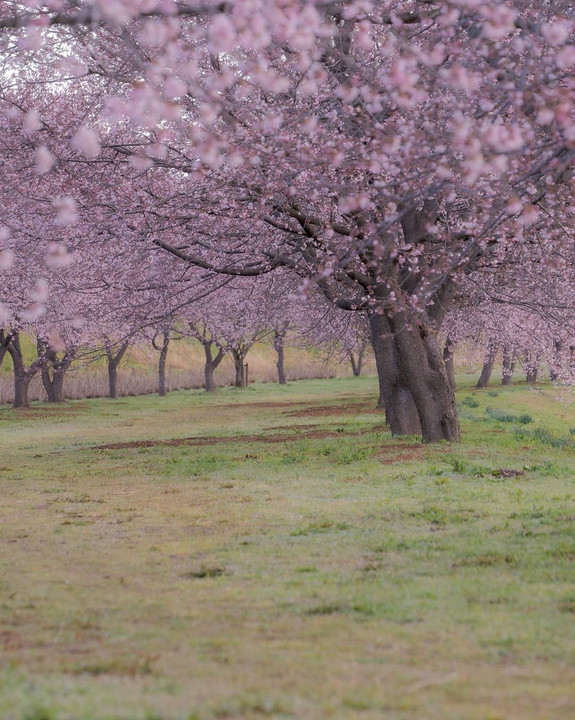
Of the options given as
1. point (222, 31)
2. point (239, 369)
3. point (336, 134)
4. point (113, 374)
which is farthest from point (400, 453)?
point (239, 369)

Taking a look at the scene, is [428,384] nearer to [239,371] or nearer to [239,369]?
[239,369]

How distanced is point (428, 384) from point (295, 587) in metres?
12.4

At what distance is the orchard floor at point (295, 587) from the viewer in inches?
174

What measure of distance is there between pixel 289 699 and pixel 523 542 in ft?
18.1

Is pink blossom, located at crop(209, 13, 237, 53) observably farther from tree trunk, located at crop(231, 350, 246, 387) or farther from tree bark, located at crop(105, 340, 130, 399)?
tree trunk, located at crop(231, 350, 246, 387)

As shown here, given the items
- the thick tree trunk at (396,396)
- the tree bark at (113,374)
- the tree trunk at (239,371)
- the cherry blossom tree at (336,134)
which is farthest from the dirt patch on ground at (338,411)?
the tree trunk at (239,371)

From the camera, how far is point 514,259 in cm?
1908

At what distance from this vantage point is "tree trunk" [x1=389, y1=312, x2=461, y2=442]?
19297 millimetres

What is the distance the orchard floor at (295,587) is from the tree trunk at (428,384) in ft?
2.64

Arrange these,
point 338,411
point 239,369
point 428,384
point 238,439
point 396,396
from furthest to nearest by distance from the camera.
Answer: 1. point 239,369
2. point 338,411
3. point 238,439
4. point 396,396
5. point 428,384

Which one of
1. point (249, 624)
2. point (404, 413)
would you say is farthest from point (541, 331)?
point (249, 624)

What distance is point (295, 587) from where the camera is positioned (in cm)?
757

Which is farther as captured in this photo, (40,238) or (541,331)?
(541,331)

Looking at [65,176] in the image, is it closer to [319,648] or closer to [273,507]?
[273,507]
